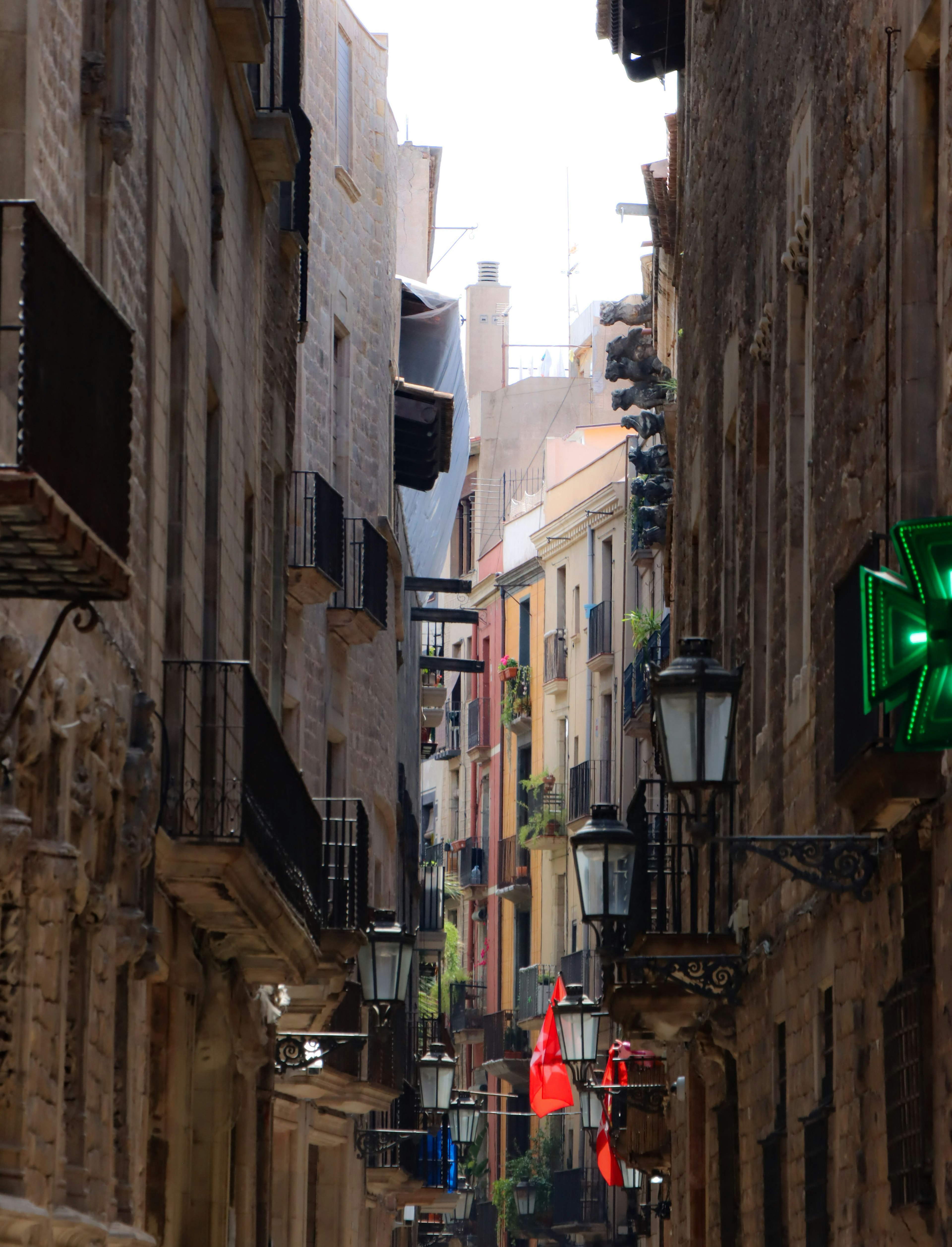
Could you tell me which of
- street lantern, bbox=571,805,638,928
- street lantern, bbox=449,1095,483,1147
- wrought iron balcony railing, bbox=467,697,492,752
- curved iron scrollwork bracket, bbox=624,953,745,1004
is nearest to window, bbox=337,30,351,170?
street lantern, bbox=449,1095,483,1147

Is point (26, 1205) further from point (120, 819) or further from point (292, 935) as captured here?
point (292, 935)

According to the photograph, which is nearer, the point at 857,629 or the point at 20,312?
the point at 20,312

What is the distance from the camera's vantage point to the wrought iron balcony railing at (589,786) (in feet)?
164

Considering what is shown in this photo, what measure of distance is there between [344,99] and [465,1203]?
2486 cm

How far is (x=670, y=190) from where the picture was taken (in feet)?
106

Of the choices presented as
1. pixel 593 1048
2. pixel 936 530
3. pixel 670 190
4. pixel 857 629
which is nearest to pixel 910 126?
pixel 857 629

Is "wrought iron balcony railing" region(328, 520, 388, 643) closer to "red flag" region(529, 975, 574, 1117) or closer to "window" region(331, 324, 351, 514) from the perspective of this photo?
"window" region(331, 324, 351, 514)

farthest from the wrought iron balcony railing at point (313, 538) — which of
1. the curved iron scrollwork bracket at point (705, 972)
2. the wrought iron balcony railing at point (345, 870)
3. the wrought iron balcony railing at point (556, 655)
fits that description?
the wrought iron balcony railing at point (556, 655)

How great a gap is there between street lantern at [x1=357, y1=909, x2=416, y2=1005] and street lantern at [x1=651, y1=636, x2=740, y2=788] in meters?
9.71

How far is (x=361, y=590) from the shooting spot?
2647cm

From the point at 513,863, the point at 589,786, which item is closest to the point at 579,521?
the point at 589,786

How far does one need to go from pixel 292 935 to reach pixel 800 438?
474cm

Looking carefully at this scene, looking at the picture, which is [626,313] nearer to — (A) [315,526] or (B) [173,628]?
(A) [315,526]

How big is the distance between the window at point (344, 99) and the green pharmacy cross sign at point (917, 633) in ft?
69.0
